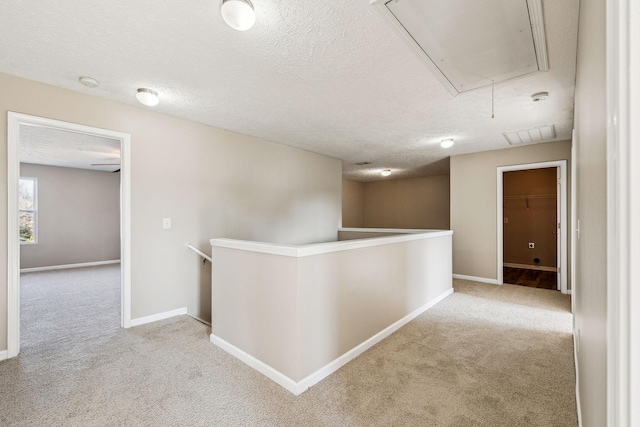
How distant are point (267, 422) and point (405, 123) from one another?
3.36m

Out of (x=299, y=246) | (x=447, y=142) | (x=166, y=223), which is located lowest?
(x=299, y=246)

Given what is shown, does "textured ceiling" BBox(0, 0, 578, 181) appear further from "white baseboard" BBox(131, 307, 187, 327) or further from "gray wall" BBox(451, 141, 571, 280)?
"white baseboard" BBox(131, 307, 187, 327)

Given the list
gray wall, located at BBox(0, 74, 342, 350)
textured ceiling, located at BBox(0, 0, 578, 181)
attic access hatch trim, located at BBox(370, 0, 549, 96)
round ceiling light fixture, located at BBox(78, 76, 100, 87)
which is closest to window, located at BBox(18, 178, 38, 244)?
gray wall, located at BBox(0, 74, 342, 350)

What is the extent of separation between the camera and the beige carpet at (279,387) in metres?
1.73

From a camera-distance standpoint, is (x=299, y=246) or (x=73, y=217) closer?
(x=299, y=246)

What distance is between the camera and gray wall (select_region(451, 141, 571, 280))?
4812mm

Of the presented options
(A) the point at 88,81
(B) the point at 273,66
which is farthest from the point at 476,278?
(A) the point at 88,81

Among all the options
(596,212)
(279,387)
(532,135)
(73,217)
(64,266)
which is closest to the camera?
(596,212)

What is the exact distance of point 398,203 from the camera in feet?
28.1

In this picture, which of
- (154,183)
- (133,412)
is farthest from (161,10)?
(133,412)

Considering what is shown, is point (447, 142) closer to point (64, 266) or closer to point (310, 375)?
point (310, 375)

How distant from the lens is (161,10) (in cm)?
167

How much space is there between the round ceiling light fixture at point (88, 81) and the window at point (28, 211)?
547cm

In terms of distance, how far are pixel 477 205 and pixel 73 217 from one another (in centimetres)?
873
